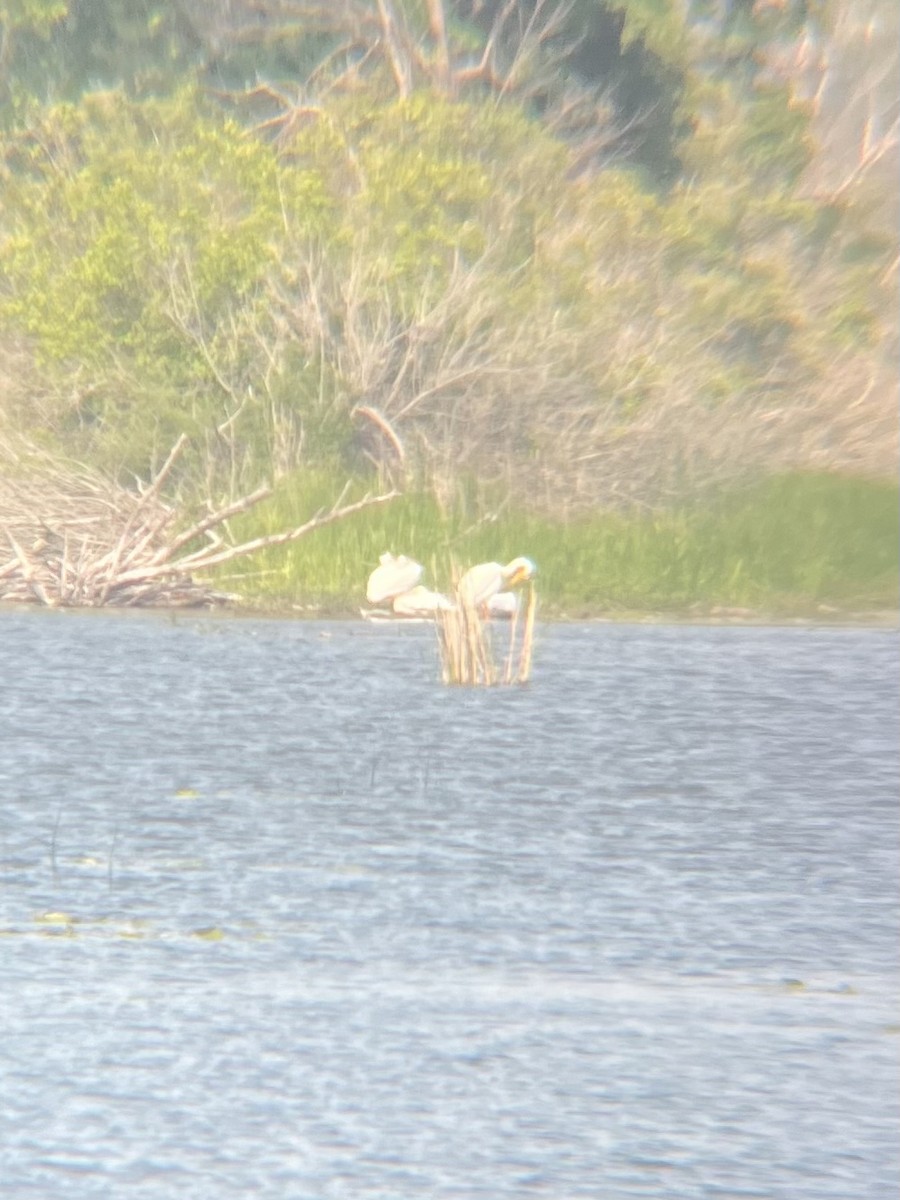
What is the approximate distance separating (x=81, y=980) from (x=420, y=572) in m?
17.4

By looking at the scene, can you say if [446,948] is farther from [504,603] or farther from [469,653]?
[504,603]

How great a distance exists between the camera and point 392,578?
84.4 ft

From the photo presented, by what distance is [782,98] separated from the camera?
4512 cm

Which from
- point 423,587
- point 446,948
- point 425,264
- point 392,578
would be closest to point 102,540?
point 392,578

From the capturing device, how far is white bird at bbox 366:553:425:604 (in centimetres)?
2569

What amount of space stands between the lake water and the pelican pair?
5.97 meters

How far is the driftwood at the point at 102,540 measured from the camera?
2556 centimetres

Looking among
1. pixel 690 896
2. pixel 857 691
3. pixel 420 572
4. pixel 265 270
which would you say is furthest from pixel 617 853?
pixel 265 270

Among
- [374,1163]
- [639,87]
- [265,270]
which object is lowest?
[374,1163]

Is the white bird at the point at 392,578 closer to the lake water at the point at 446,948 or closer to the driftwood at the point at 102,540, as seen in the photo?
the driftwood at the point at 102,540

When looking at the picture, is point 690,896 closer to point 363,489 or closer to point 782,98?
point 363,489

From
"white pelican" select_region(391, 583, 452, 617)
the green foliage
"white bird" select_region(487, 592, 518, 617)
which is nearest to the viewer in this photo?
"white bird" select_region(487, 592, 518, 617)

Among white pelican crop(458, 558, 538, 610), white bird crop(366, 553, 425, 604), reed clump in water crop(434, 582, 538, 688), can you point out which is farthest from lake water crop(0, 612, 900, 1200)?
white bird crop(366, 553, 425, 604)

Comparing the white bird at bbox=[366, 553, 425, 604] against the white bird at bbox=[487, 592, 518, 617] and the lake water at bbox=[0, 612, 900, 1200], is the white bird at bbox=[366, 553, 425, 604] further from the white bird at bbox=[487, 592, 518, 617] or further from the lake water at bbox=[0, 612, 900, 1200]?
the lake water at bbox=[0, 612, 900, 1200]
